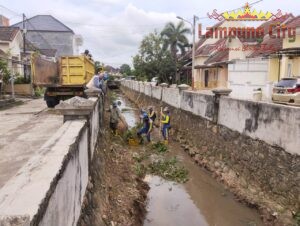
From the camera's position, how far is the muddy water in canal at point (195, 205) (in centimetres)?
653

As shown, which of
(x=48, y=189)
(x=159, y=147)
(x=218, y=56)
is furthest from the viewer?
(x=218, y=56)

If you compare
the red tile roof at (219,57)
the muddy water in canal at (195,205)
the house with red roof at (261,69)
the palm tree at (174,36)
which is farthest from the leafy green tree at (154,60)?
the muddy water in canal at (195,205)

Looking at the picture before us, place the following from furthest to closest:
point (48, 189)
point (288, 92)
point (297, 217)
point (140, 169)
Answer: point (288, 92), point (140, 169), point (297, 217), point (48, 189)

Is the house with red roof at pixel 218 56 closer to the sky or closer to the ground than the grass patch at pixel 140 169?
closer to the sky

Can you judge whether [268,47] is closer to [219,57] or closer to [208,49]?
[219,57]

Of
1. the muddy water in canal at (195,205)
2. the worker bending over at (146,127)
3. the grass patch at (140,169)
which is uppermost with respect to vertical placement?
the worker bending over at (146,127)

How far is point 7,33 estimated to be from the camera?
84.3 feet

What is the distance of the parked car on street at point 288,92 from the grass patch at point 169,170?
728 centimetres

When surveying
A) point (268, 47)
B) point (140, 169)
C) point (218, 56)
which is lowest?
point (140, 169)

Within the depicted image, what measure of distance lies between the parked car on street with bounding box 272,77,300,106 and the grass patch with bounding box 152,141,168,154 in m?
6.43

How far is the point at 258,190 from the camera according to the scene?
23.0ft

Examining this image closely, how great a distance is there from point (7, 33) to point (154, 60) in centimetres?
2113

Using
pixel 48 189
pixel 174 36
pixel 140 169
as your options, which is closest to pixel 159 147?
pixel 140 169

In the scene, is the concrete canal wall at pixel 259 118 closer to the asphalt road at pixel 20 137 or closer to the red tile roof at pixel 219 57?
the asphalt road at pixel 20 137
